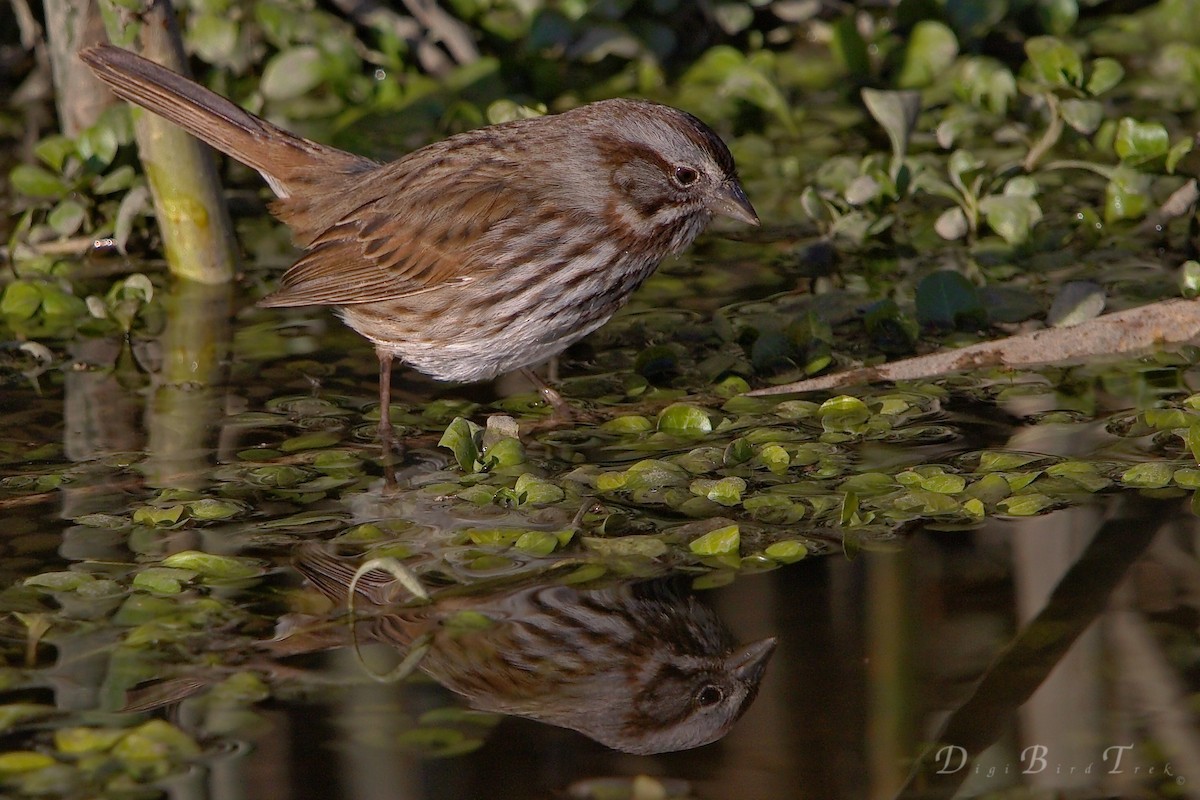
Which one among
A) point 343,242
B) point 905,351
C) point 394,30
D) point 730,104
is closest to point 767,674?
point 905,351

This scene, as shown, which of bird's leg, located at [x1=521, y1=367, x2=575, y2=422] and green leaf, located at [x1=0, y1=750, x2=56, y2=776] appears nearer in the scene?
green leaf, located at [x1=0, y1=750, x2=56, y2=776]

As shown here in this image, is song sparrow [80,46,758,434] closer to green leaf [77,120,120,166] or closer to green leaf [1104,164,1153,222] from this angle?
green leaf [77,120,120,166]

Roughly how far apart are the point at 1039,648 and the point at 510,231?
7.90 ft

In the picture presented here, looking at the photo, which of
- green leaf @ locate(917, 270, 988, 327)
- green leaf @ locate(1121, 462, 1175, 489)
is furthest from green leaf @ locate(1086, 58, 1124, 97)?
green leaf @ locate(1121, 462, 1175, 489)

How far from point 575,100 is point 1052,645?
5.14 m

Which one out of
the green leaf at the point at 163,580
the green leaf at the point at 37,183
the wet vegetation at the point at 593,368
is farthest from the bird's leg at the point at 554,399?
the green leaf at the point at 37,183

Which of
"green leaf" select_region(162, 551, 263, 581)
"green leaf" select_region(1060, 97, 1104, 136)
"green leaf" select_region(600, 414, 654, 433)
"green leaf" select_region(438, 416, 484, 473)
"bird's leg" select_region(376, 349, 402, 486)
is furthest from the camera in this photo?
"green leaf" select_region(1060, 97, 1104, 136)

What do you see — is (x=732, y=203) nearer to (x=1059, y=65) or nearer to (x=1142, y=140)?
(x=1142, y=140)

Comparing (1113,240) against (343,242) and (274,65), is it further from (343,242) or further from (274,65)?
(274,65)

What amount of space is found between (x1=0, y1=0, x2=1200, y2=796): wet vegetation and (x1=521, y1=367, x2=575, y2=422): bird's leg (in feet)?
0.15

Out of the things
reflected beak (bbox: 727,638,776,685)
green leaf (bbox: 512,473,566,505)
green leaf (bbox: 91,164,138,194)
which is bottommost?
reflected beak (bbox: 727,638,776,685)

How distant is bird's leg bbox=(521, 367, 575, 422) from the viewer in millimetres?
Result: 5594

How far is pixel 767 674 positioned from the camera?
393 centimetres

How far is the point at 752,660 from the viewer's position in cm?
399
